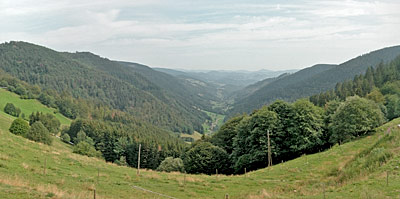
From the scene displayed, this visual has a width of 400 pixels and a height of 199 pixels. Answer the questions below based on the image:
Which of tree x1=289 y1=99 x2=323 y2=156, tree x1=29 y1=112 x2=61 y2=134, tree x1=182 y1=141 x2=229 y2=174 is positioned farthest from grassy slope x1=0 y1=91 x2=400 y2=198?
tree x1=29 y1=112 x2=61 y2=134

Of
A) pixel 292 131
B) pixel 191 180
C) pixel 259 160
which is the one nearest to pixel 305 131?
pixel 292 131

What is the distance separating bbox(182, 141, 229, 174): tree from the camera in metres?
53.5

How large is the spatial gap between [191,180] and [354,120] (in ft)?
90.0

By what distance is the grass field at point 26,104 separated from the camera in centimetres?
12938

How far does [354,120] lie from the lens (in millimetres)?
41375

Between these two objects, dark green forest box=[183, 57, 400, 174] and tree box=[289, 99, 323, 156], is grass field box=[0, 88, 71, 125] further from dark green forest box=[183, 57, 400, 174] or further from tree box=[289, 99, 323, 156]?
tree box=[289, 99, 323, 156]

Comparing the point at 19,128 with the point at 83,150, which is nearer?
the point at 19,128

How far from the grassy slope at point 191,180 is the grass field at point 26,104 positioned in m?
115

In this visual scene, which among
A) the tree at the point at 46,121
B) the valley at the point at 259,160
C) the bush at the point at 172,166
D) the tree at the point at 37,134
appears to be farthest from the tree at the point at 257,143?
the tree at the point at 46,121

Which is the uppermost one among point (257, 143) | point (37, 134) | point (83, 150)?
point (37, 134)

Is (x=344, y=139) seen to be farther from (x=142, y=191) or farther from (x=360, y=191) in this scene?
(x=142, y=191)

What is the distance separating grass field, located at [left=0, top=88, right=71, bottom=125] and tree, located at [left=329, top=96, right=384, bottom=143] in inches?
4717

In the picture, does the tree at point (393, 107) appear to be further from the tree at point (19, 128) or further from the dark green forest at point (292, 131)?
the tree at point (19, 128)

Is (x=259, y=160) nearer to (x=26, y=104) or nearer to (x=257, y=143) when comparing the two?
(x=257, y=143)
